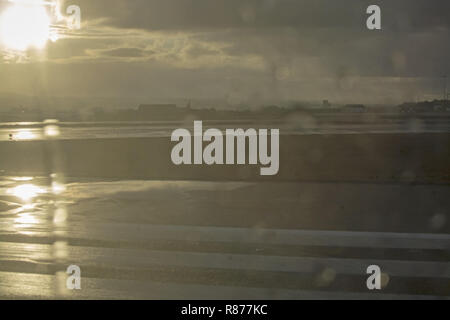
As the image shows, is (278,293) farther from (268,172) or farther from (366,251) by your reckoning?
(268,172)

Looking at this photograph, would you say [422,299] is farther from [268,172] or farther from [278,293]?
[268,172]

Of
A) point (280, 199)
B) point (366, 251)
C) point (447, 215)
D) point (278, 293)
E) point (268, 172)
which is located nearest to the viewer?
point (278, 293)

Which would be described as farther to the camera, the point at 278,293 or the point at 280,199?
the point at 280,199

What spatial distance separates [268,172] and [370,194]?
4.67m

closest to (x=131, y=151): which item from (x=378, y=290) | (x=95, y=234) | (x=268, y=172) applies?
(x=268, y=172)

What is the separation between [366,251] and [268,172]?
9706 mm

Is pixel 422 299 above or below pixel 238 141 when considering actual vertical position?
below

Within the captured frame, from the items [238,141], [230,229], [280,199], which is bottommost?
[230,229]

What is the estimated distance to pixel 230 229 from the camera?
33.0 ft

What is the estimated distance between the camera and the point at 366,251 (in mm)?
8375

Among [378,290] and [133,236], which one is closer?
[378,290]

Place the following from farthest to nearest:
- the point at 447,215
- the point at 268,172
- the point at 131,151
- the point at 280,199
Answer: the point at 131,151
the point at 268,172
the point at 280,199
the point at 447,215
